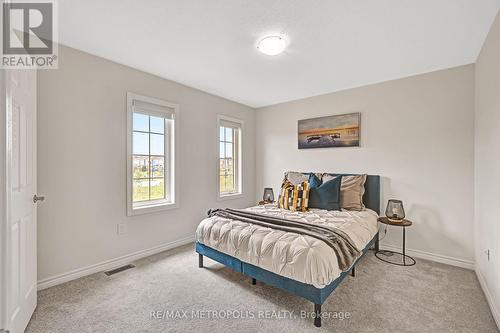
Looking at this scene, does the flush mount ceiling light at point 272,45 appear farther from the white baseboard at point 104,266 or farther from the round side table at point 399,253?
the white baseboard at point 104,266

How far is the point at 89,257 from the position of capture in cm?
246

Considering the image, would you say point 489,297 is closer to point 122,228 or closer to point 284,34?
point 284,34

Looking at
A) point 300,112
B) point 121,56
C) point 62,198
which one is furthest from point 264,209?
point 121,56

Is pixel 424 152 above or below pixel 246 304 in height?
above

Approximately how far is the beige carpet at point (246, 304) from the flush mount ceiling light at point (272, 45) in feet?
7.70

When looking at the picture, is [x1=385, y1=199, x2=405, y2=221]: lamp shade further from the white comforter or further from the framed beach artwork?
the framed beach artwork

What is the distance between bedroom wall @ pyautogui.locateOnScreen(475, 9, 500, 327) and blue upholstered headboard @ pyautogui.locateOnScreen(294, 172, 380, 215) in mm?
997

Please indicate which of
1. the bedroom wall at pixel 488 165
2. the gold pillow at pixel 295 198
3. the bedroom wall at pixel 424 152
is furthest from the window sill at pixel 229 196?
the bedroom wall at pixel 488 165

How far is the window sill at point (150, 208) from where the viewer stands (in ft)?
9.26

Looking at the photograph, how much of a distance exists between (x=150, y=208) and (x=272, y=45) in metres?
2.44

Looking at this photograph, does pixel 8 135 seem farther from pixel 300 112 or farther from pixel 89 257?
pixel 300 112

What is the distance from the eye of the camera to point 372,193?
325cm

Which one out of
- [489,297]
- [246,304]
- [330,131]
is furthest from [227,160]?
[489,297]

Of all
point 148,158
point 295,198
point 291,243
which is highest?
point 148,158
